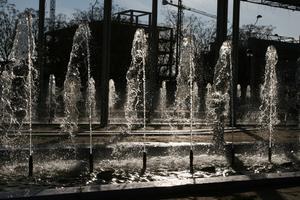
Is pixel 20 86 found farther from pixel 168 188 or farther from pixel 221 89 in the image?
pixel 168 188

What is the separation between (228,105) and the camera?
22938 mm

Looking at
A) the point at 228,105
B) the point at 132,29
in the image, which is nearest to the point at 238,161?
the point at 228,105

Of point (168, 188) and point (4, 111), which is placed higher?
point (4, 111)

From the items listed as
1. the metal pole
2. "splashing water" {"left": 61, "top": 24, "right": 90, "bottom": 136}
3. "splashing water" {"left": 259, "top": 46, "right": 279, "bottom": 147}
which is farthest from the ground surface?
the metal pole

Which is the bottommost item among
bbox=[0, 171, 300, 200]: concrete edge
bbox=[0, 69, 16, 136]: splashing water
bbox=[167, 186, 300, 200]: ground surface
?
bbox=[167, 186, 300, 200]: ground surface

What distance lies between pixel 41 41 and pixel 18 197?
18211mm

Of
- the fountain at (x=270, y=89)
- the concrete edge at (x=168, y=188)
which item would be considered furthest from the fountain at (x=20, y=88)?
the concrete edge at (x=168, y=188)

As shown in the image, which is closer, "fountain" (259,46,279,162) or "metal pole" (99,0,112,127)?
"metal pole" (99,0,112,127)

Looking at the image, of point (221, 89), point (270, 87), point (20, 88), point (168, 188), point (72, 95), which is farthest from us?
point (20, 88)

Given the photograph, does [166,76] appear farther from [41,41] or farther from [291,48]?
[41,41]

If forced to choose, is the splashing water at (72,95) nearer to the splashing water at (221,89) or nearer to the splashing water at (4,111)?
the splashing water at (4,111)

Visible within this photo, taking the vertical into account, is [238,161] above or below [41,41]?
below

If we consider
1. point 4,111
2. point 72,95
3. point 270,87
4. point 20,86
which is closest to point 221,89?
point 270,87

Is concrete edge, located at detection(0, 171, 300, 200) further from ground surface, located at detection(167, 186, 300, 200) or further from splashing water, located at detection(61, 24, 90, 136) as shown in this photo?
splashing water, located at detection(61, 24, 90, 136)
